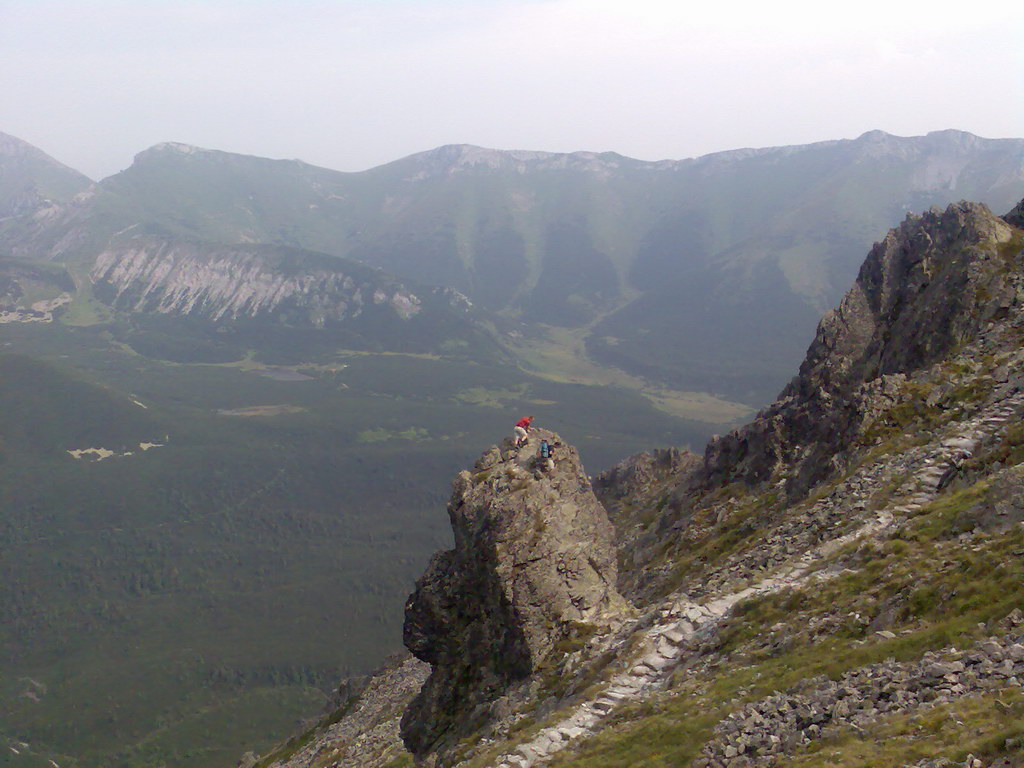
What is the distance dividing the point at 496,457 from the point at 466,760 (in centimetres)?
2489

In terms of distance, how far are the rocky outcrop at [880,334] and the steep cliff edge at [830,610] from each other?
1.31 feet

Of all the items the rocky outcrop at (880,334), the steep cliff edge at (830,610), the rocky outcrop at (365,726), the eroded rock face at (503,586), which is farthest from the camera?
the rocky outcrop at (365,726)

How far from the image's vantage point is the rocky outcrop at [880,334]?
71.5m

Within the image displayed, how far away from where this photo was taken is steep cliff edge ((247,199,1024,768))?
25141 millimetres

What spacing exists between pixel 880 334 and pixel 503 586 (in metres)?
66.9

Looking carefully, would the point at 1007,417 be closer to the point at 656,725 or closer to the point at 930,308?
the point at 656,725

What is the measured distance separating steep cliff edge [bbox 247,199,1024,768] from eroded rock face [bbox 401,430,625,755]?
0.26 m

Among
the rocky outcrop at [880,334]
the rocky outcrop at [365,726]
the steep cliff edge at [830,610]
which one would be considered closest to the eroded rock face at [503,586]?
the steep cliff edge at [830,610]

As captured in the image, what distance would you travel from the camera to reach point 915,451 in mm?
51219

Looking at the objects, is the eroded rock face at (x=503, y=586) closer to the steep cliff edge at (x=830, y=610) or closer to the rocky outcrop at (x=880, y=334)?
the steep cliff edge at (x=830, y=610)

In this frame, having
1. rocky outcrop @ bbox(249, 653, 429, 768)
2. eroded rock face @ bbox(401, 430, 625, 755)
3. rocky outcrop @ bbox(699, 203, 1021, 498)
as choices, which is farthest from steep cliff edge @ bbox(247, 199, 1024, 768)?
rocky outcrop @ bbox(249, 653, 429, 768)

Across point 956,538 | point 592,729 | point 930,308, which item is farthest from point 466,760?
point 930,308

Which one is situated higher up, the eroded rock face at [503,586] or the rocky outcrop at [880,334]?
the rocky outcrop at [880,334]

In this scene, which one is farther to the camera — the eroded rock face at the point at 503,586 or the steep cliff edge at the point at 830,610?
the eroded rock face at the point at 503,586
